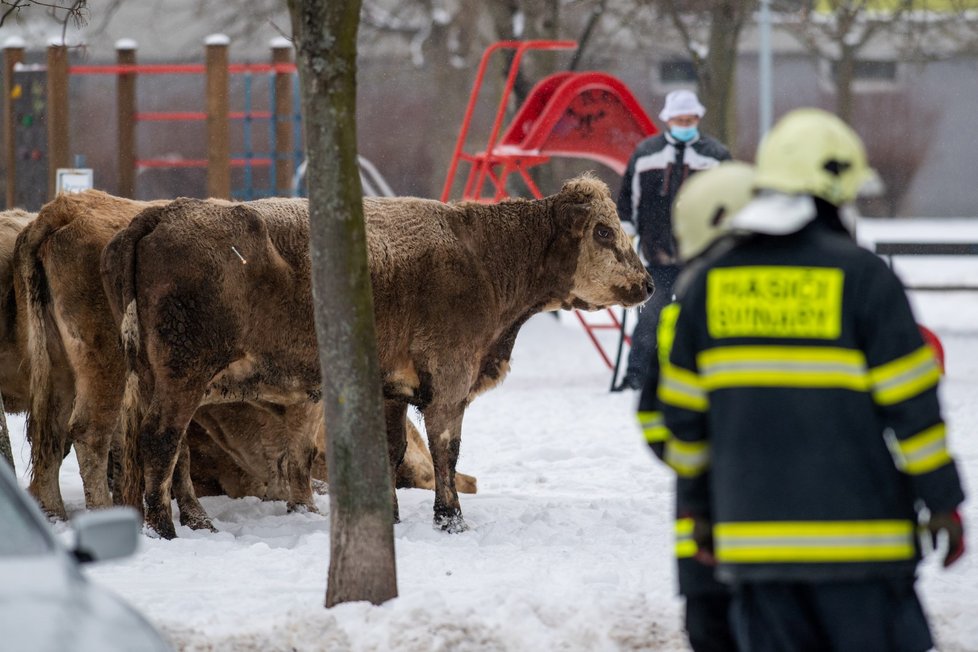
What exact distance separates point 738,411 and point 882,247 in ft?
46.8

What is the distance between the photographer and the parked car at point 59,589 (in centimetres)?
331

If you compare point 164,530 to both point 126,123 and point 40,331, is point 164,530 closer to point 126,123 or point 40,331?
point 40,331

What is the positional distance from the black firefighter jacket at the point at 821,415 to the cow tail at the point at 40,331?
5.43m

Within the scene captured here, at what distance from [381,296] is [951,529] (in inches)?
185

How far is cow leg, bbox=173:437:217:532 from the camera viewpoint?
803 centimetres

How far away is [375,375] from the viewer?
5.75 metres

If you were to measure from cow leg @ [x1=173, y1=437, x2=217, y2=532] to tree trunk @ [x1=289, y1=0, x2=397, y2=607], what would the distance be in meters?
2.48

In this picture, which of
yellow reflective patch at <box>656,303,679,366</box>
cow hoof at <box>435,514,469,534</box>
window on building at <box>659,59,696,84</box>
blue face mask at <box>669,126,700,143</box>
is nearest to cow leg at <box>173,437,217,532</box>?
cow hoof at <box>435,514,469,534</box>

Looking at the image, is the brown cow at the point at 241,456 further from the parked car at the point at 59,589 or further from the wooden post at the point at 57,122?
the wooden post at the point at 57,122

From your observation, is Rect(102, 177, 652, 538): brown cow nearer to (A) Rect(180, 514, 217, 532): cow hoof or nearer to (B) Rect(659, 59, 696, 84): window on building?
(A) Rect(180, 514, 217, 532): cow hoof

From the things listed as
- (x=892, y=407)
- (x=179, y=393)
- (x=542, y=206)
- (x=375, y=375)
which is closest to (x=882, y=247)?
(x=542, y=206)

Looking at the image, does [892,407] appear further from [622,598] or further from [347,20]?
[347,20]

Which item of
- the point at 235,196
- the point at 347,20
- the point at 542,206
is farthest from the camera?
the point at 235,196

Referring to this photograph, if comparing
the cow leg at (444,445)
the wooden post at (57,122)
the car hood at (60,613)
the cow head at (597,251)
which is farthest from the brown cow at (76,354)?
the wooden post at (57,122)
